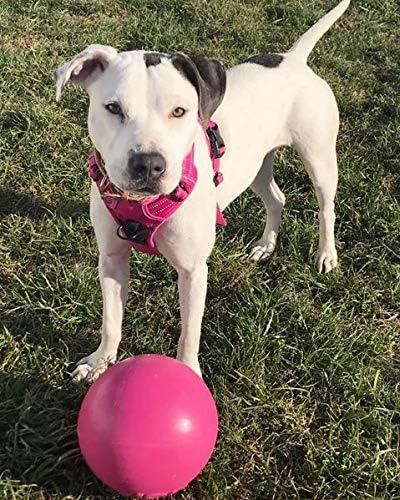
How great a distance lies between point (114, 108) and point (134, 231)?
0.58 metres

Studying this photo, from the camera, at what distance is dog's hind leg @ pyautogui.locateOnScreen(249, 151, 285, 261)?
4.66 meters

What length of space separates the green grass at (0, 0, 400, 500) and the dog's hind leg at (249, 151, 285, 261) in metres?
0.08

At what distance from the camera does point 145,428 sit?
2.82m

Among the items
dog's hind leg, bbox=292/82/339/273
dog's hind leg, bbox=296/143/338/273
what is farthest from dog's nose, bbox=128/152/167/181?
dog's hind leg, bbox=296/143/338/273

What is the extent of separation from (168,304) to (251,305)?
1.54 ft

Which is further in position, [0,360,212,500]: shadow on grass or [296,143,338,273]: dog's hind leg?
[296,143,338,273]: dog's hind leg

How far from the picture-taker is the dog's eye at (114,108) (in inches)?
116

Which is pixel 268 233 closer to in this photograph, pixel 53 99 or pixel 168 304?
pixel 168 304

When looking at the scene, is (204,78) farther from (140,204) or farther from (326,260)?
(326,260)

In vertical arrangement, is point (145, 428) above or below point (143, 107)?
below

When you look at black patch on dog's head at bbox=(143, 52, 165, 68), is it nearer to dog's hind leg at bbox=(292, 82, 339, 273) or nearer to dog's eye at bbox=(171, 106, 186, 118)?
dog's eye at bbox=(171, 106, 186, 118)

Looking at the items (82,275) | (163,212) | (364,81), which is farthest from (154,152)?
(364,81)

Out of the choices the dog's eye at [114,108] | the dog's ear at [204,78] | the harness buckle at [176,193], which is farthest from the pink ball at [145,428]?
the dog's ear at [204,78]

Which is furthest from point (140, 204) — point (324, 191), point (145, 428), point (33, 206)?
point (33, 206)
